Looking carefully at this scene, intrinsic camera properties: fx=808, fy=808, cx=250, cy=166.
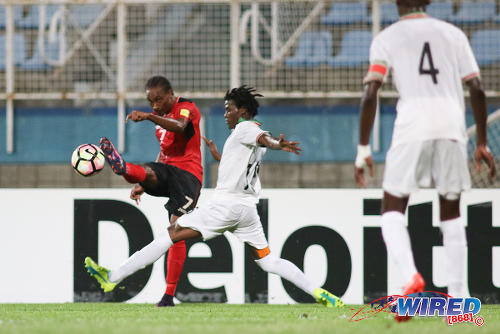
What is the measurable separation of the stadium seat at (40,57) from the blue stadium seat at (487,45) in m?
5.35

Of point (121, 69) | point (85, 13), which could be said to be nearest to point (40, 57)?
point (85, 13)

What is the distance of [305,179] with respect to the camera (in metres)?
9.66

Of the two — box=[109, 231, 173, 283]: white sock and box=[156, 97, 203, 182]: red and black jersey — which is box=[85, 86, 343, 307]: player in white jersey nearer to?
box=[109, 231, 173, 283]: white sock

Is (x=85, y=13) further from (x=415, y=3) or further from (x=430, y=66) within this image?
(x=430, y=66)

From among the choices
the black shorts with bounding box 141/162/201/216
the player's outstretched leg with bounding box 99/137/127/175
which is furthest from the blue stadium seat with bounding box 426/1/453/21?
the player's outstretched leg with bounding box 99/137/127/175

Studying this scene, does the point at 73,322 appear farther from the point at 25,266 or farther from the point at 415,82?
the point at 25,266

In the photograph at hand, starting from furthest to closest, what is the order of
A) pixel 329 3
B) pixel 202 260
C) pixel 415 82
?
pixel 329 3 < pixel 202 260 < pixel 415 82

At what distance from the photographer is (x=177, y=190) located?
246 inches

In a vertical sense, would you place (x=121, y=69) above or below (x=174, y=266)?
above

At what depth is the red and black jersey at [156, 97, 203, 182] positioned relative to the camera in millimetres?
6430

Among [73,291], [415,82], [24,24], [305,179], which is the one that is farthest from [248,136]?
[24,24]

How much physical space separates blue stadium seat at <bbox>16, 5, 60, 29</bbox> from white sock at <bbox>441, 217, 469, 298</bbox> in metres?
7.71

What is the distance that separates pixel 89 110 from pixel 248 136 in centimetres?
513

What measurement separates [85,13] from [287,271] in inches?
234
